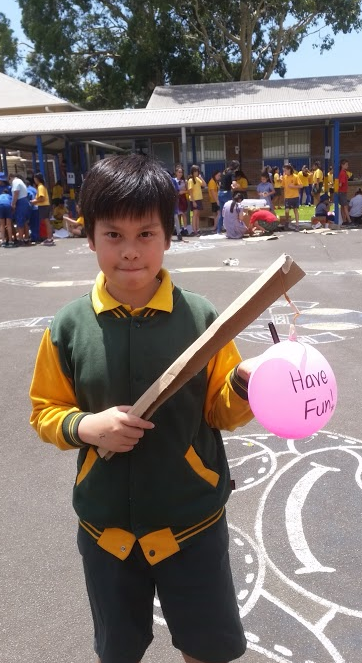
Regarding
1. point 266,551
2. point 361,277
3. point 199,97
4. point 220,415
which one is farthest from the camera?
point 199,97

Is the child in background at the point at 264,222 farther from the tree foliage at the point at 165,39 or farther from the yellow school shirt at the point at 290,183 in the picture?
the tree foliage at the point at 165,39

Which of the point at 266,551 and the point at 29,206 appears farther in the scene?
the point at 29,206

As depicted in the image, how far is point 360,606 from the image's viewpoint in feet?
7.42

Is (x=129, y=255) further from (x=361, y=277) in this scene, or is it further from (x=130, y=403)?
(x=361, y=277)

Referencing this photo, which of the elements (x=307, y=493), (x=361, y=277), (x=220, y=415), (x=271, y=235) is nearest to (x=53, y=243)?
(x=271, y=235)

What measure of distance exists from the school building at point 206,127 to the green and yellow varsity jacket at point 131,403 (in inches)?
→ 619

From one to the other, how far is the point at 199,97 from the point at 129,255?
26540mm

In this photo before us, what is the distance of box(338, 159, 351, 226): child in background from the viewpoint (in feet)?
51.1

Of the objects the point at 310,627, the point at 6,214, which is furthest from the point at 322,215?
the point at 310,627

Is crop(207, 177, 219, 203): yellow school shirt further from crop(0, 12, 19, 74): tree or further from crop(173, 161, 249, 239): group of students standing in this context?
crop(0, 12, 19, 74): tree

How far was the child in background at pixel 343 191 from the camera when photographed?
1556cm

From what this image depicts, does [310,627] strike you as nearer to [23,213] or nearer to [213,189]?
[23,213]

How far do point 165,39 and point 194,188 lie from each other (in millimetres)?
18487

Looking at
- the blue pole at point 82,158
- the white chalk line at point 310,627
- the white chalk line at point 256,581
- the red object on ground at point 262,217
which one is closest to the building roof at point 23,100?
the blue pole at point 82,158
